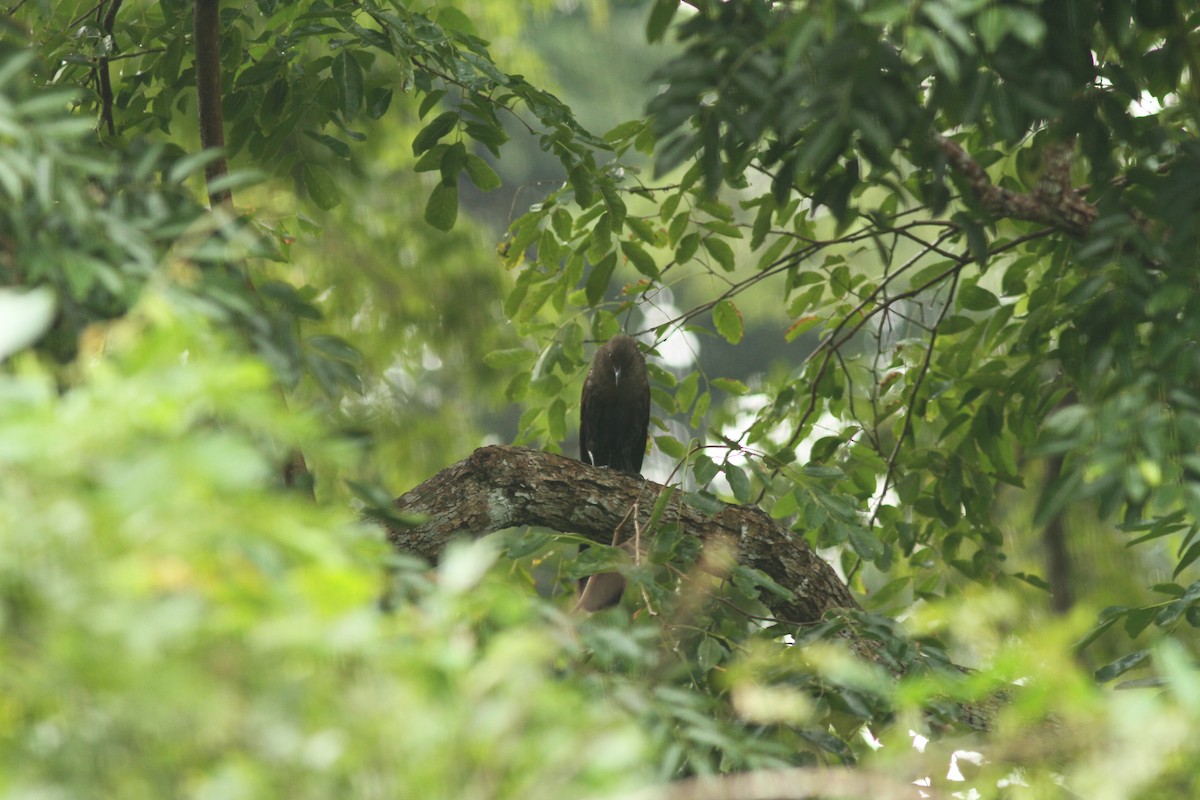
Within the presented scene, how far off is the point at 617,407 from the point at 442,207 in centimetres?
204

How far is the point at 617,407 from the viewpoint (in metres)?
4.66

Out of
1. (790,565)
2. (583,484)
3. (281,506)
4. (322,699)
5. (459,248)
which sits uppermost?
(459,248)

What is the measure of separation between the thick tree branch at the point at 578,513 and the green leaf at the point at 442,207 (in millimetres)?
583

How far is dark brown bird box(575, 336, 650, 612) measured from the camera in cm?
463

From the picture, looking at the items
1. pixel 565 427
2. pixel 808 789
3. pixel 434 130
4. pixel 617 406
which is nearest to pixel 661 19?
pixel 434 130

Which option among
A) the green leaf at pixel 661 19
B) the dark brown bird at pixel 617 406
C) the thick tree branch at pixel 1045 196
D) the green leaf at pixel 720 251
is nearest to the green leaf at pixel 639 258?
the green leaf at pixel 720 251

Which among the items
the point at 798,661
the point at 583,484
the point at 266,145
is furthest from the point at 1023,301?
the point at 266,145

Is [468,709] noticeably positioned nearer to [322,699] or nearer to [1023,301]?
[322,699]

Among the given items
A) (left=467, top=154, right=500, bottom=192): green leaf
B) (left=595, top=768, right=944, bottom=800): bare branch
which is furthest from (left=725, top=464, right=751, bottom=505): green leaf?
(left=595, top=768, right=944, bottom=800): bare branch

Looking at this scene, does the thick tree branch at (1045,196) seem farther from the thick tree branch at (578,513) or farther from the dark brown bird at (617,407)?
the dark brown bird at (617,407)

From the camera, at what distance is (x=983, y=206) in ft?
6.34

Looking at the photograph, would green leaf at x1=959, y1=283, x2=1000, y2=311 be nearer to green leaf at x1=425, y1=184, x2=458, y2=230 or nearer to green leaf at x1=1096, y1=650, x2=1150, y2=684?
green leaf at x1=1096, y1=650, x2=1150, y2=684

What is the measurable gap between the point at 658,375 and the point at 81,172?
2191mm

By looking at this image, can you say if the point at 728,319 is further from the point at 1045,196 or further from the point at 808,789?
the point at 808,789
